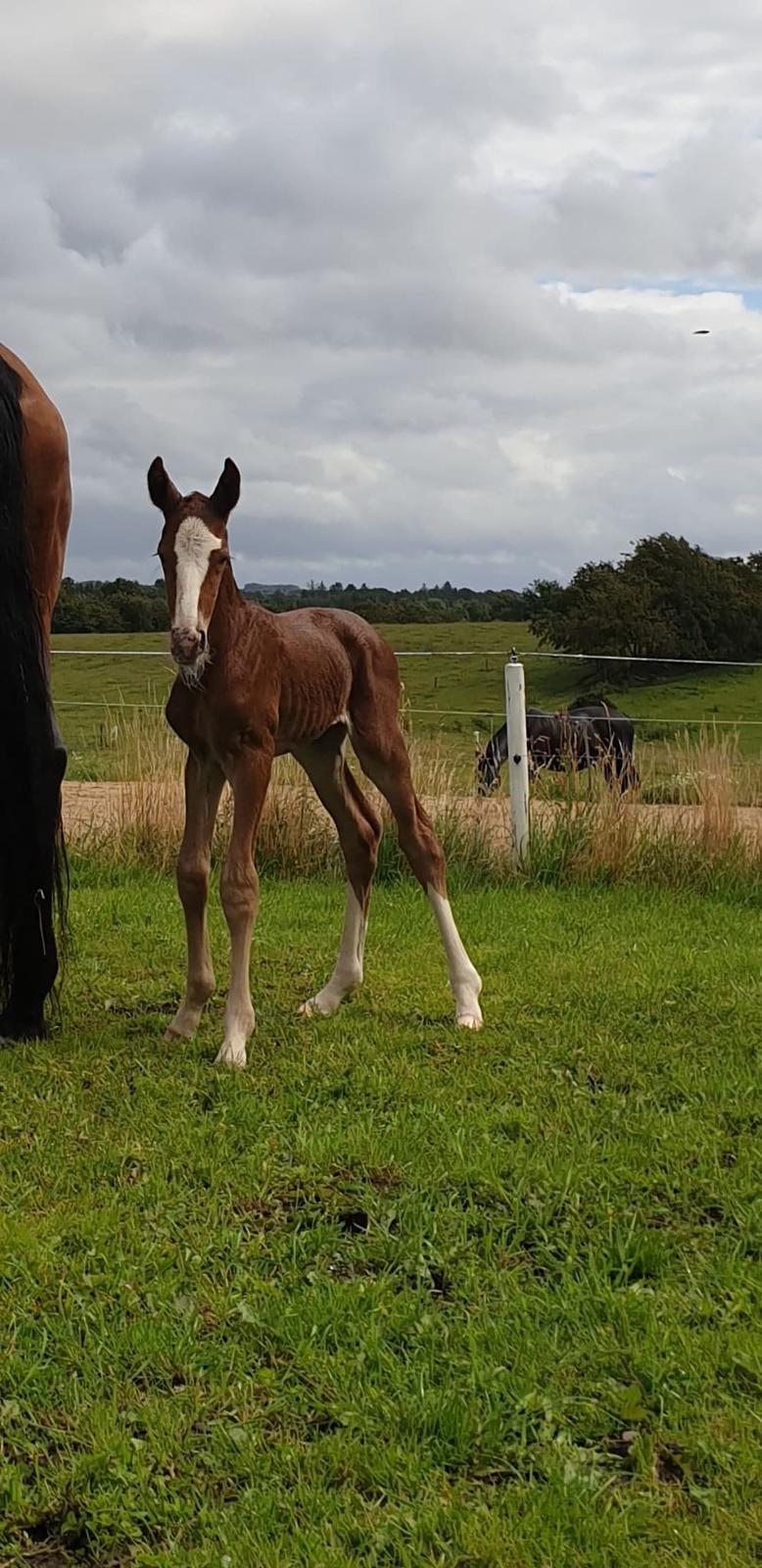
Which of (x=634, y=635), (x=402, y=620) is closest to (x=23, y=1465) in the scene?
(x=634, y=635)

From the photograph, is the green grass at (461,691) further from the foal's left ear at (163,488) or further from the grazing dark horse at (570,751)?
the foal's left ear at (163,488)

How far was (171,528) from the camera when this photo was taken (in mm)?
4410

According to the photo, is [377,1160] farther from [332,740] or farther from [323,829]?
[323,829]

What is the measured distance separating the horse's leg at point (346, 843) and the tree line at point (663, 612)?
64.3 feet

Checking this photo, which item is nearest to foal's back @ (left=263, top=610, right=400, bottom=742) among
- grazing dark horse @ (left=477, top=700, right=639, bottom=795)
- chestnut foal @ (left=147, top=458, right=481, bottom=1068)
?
chestnut foal @ (left=147, top=458, right=481, bottom=1068)

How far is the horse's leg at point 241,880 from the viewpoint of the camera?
4.68 m

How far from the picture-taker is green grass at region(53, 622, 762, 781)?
14672mm

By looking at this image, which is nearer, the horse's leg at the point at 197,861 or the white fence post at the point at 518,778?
the horse's leg at the point at 197,861

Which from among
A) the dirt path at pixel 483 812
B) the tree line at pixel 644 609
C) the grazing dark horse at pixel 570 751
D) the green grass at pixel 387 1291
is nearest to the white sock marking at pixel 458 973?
the green grass at pixel 387 1291

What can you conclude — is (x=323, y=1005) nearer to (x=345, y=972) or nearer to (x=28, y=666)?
(x=345, y=972)

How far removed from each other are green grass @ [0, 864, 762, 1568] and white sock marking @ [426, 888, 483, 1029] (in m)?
0.15

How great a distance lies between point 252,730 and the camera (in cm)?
469

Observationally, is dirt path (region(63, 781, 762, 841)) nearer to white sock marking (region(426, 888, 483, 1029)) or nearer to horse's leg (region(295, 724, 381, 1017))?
horse's leg (region(295, 724, 381, 1017))

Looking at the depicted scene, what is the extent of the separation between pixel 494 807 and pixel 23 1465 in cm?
746
